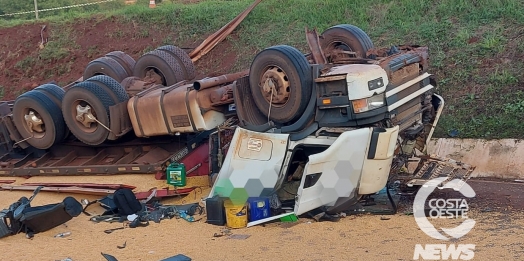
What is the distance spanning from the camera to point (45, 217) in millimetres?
6523

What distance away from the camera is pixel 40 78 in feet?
52.7

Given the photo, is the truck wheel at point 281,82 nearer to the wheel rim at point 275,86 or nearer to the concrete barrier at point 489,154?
the wheel rim at point 275,86

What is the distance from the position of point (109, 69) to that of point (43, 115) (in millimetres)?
1464

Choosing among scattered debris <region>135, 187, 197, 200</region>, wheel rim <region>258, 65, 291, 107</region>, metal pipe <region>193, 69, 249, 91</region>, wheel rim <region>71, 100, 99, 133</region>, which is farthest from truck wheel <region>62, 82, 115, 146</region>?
wheel rim <region>258, 65, 291, 107</region>

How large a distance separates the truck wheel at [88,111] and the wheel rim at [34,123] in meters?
0.53

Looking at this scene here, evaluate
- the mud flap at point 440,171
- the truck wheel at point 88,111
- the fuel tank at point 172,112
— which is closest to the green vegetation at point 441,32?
the mud flap at point 440,171

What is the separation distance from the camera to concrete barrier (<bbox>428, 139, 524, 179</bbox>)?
28.2ft

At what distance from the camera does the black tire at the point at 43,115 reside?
8.32 metres

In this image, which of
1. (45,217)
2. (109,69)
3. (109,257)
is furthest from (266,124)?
(109,69)

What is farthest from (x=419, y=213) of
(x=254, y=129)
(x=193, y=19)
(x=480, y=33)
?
(x=193, y=19)

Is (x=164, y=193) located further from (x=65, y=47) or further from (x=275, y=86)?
(x=65, y=47)

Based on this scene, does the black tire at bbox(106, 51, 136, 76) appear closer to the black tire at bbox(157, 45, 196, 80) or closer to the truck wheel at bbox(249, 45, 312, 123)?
the black tire at bbox(157, 45, 196, 80)

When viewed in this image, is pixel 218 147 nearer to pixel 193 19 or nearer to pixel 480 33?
pixel 480 33

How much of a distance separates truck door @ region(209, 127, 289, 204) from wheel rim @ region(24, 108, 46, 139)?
119 inches
